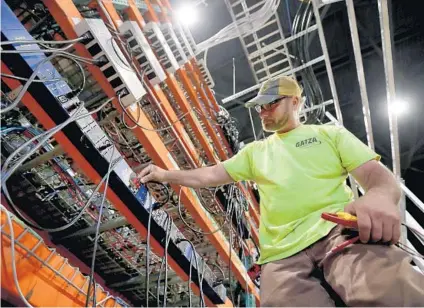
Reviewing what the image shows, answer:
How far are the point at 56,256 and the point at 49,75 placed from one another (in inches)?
39.9

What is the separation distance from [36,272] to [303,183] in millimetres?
1432

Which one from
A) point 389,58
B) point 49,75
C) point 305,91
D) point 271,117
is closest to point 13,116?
point 49,75

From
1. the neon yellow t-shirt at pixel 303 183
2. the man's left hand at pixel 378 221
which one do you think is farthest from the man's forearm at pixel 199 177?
the man's left hand at pixel 378 221

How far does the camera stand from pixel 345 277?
3.72ft

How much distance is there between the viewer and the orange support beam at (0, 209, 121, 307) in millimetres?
1465

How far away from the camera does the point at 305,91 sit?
4.68 metres

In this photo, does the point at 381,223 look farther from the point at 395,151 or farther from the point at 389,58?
the point at 395,151

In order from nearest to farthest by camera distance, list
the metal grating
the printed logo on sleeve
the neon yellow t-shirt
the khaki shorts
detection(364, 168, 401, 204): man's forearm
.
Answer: the khaki shorts < detection(364, 168, 401, 204): man's forearm < the neon yellow t-shirt < the printed logo on sleeve < the metal grating

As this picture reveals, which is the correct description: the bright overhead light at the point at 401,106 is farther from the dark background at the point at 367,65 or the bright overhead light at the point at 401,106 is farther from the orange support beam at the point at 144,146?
the orange support beam at the point at 144,146

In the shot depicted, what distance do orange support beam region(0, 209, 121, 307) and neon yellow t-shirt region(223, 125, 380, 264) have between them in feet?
3.73

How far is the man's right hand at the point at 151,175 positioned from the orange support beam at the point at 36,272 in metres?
0.63

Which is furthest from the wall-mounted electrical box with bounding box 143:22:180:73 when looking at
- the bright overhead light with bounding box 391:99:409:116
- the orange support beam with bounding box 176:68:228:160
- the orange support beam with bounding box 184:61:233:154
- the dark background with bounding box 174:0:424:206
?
the bright overhead light with bounding box 391:99:409:116

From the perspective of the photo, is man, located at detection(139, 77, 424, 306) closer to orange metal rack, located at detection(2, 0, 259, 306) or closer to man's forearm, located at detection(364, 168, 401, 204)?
man's forearm, located at detection(364, 168, 401, 204)

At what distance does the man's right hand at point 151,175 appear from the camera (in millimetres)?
1861
